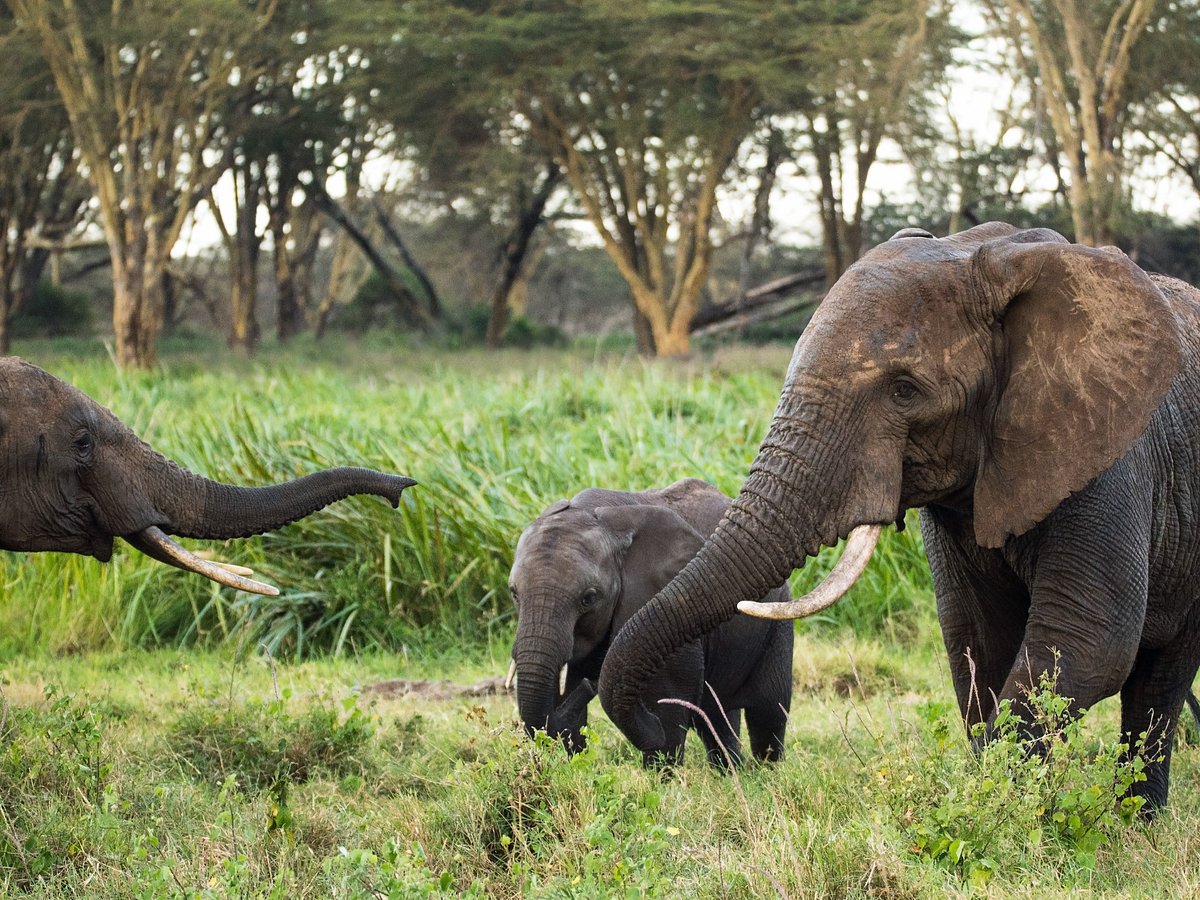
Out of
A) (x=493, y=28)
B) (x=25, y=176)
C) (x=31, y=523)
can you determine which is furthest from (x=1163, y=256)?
(x=31, y=523)

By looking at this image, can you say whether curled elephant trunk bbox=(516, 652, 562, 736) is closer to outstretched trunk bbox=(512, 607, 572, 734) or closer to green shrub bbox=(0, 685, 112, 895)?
outstretched trunk bbox=(512, 607, 572, 734)

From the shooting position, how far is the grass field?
3.46 metres

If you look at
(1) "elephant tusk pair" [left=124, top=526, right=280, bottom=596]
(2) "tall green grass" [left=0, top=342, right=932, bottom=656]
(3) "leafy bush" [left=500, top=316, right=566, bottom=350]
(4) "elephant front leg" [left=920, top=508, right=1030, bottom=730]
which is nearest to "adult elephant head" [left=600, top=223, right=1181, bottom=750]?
(4) "elephant front leg" [left=920, top=508, right=1030, bottom=730]

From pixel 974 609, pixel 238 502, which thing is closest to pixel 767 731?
pixel 974 609

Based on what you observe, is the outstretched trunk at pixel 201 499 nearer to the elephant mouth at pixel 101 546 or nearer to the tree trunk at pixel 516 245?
the elephant mouth at pixel 101 546

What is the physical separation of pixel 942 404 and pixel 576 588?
1.48m

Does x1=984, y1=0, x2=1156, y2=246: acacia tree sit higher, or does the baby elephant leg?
x1=984, y1=0, x2=1156, y2=246: acacia tree

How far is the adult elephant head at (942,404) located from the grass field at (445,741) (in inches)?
22.2

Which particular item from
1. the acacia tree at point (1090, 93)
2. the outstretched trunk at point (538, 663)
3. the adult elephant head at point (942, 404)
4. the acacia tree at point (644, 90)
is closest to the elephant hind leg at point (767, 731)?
the outstretched trunk at point (538, 663)

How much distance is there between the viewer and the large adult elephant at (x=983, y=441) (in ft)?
11.6

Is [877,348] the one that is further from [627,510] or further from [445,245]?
[445,245]

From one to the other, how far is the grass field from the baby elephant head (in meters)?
0.19

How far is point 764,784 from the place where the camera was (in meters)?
4.43

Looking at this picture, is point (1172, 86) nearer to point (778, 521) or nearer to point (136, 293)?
A: point (136, 293)
